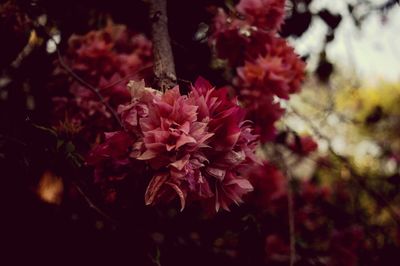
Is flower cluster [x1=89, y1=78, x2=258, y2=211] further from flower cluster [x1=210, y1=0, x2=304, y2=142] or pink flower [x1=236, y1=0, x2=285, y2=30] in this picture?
pink flower [x1=236, y1=0, x2=285, y2=30]

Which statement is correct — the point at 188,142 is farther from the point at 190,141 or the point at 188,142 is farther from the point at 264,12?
the point at 264,12

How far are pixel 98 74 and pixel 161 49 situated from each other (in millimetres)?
630

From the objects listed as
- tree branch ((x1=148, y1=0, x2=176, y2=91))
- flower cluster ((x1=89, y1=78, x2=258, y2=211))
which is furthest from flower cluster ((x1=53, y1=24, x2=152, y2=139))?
flower cluster ((x1=89, y1=78, x2=258, y2=211))

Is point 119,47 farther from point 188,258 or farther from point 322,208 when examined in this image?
point 322,208

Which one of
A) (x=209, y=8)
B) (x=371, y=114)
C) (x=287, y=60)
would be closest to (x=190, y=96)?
(x=287, y=60)

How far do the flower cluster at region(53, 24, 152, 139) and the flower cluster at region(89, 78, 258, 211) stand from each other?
57cm

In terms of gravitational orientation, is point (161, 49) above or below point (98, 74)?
above

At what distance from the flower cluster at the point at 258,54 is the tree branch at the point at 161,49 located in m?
0.35

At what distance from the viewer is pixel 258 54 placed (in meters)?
1.70

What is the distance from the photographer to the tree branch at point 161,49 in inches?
45.6

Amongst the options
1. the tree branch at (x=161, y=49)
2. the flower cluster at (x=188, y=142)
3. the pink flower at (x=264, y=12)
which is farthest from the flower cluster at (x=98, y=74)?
the flower cluster at (x=188, y=142)

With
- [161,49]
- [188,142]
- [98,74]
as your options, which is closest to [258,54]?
[161,49]

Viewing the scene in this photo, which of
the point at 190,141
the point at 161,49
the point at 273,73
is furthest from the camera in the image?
the point at 273,73

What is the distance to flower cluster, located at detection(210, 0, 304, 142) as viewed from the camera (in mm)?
1653
